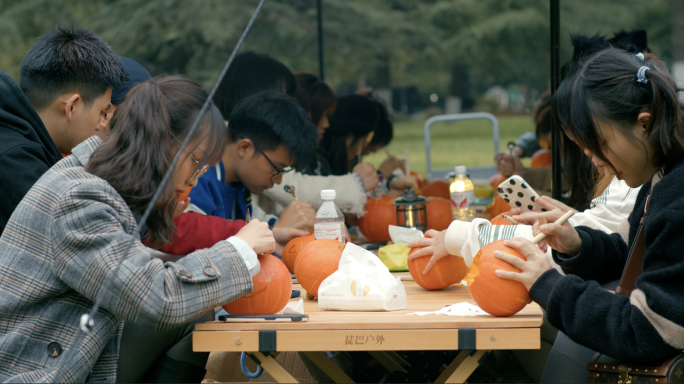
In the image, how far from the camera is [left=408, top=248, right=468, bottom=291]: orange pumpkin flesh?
2.02m

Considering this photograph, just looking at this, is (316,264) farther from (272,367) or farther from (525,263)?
(525,263)

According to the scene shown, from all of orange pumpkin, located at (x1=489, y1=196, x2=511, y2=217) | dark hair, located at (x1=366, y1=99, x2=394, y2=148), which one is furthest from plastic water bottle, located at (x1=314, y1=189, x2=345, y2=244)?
dark hair, located at (x1=366, y1=99, x2=394, y2=148)

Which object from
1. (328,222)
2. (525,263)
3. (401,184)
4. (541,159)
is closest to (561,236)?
(525,263)

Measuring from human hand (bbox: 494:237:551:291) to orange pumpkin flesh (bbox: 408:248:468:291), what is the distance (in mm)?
375

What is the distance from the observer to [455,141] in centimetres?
1348

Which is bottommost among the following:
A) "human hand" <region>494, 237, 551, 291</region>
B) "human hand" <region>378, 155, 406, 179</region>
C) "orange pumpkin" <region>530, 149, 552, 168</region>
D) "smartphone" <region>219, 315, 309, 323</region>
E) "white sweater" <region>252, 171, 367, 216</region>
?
"human hand" <region>378, 155, 406, 179</region>

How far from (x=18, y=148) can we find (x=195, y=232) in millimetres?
639

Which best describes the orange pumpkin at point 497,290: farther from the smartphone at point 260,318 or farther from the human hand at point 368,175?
the human hand at point 368,175

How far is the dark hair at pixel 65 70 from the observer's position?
7.73ft

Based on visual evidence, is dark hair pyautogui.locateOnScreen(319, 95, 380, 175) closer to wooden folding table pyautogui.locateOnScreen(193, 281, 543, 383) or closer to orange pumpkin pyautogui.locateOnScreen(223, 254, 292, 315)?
orange pumpkin pyautogui.locateOnScreen(223, 254, 292, 315)

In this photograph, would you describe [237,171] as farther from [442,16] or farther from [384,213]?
[442,16]

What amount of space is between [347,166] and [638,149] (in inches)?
116

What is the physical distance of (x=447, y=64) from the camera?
39.3 ft

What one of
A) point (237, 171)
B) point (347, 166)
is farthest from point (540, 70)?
point (237, 171)
